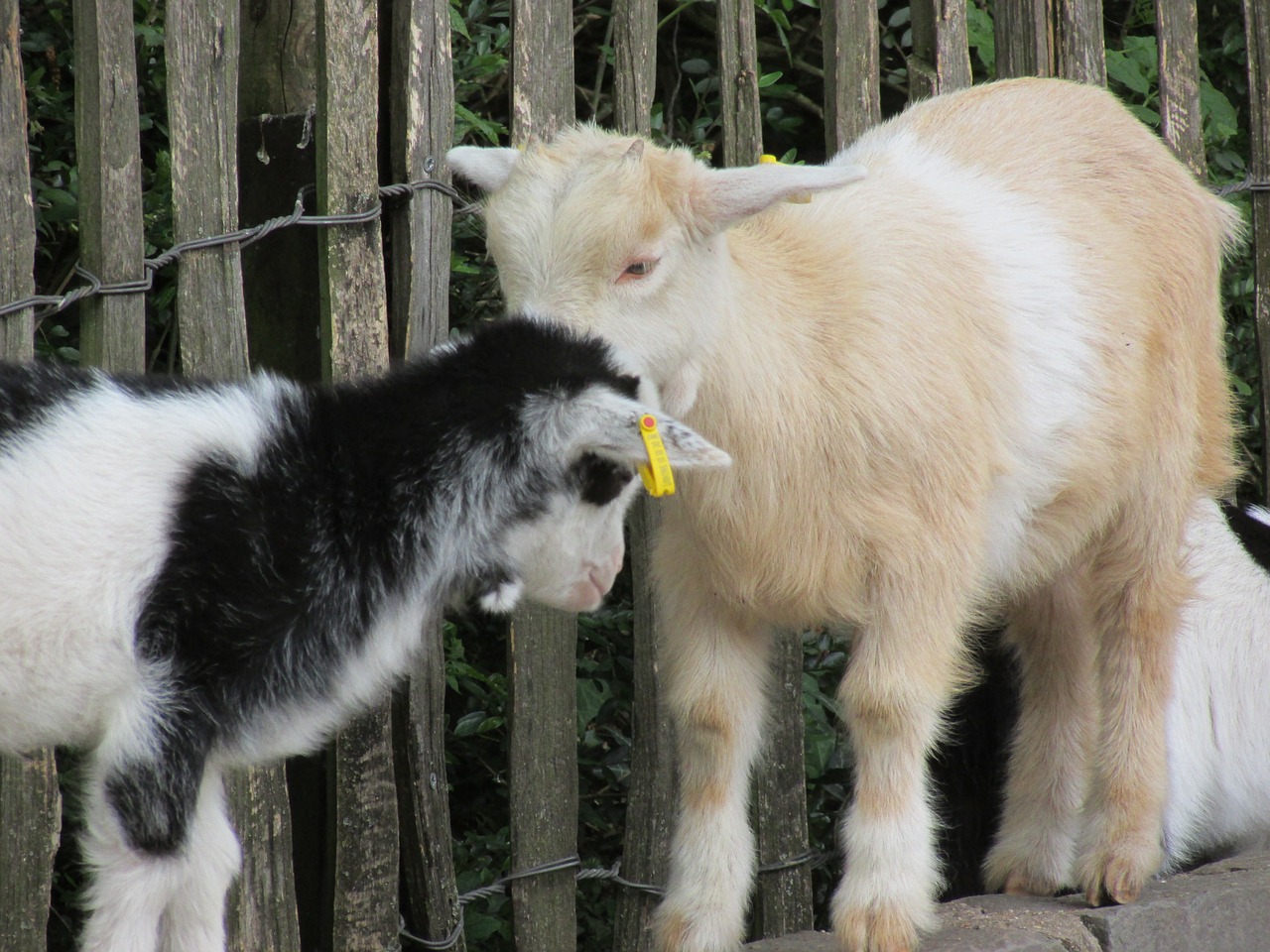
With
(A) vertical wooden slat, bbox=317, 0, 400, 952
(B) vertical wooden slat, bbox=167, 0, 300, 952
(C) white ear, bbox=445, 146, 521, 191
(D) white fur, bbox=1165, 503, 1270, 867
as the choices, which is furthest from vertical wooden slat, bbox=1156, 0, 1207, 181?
(B) vertical wooden slat, bbox=167, 0, 300, 952

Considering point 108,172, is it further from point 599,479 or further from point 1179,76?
point 1179,76

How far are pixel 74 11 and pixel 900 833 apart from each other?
88.1 inches

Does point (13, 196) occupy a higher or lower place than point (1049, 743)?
higher

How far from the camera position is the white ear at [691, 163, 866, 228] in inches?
108

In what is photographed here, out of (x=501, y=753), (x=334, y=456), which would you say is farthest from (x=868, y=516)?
(x=501, y=753)

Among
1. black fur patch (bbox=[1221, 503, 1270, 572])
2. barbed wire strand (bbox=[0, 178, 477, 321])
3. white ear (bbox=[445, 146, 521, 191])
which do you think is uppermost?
white ear (bbox=[445, 146, 521, 191])

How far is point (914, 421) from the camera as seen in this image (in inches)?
118

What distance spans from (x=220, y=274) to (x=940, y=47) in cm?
203

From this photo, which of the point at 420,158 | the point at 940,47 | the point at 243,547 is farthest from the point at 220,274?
the point at 940,47

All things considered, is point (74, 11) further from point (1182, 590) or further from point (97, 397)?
point (1182, 590)

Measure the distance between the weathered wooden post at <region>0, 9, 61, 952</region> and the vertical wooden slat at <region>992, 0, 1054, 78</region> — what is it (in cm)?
258

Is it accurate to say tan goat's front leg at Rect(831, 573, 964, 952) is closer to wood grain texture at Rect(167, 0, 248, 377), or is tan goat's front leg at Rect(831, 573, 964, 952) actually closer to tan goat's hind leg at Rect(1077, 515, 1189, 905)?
tan goat's hind leg at Rect(1077, 515, 1189, 905)

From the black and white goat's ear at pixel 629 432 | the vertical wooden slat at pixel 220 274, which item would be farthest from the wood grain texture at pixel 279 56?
the black and white goat's ear at pixel 629 432

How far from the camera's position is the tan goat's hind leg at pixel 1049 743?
379cm
